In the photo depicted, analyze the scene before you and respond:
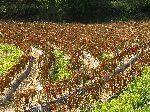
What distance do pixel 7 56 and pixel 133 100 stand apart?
11719 millimetres

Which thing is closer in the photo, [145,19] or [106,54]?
[106,54]

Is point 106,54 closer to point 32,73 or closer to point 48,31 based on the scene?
point 32,73

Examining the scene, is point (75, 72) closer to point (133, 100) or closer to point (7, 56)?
point (133, 100)

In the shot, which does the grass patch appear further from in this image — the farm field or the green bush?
the green bush

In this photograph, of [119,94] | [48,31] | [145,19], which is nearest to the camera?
[119,94]

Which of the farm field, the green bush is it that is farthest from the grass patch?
the green bush

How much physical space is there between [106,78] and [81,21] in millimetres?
30685

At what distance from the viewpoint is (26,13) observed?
172 ft

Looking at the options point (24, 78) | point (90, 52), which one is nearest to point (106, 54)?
point (90, 52)

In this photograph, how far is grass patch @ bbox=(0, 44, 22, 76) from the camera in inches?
893

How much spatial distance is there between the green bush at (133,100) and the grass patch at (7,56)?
7.39 m

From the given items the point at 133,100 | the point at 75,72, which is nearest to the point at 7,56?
the point at 75,72

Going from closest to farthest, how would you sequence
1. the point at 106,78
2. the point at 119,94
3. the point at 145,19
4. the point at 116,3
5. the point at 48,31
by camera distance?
the point at 119,94 → the point at 106,78 → the point at 48,31 → the point at 145,19 → the point at 116,3

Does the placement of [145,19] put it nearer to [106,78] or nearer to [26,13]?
[26,13]
